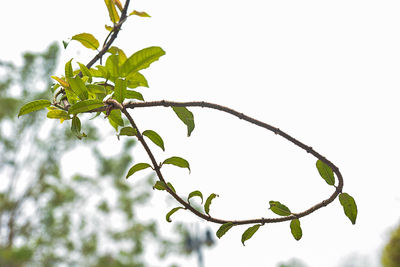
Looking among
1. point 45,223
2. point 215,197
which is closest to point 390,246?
point 215,197

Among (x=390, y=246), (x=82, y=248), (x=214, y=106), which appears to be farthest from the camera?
(x=82, y=248)

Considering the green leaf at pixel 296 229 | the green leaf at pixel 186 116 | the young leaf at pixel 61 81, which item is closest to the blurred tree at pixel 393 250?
the green leaf at pixel 296 229

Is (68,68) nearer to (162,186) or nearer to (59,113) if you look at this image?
(59,113)

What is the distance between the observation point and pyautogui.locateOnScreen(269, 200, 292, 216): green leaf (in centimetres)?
35

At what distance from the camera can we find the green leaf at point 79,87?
1.14ft

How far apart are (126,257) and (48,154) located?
375 cm

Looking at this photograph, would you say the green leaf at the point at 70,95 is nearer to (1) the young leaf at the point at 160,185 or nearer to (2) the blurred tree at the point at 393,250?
(1) the young leaf at the point at 160,185

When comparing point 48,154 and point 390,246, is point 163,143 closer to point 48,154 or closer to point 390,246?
point 390,246

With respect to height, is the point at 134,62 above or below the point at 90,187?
below

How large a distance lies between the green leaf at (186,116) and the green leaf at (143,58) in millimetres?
62

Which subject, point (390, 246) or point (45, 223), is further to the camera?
point (45, 223)

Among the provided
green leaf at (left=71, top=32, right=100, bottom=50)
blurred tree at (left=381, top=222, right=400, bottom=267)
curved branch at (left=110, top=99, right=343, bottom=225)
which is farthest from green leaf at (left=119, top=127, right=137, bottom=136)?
blurred tree at (left=381, top=222, right=400, bottom=267)

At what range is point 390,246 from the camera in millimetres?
4156

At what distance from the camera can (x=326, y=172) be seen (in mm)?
340
